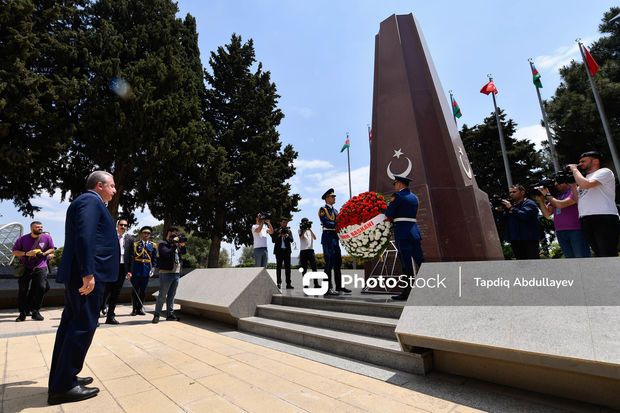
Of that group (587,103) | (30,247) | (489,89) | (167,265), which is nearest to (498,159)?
(587,103)

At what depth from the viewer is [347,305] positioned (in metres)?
4.97

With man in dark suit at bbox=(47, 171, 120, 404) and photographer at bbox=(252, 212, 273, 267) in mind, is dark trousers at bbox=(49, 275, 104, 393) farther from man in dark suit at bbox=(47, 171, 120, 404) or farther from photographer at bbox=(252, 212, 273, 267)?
photographer at bbox=(252, 212, 273, 267)

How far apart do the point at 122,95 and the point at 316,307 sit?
1339 centimetres

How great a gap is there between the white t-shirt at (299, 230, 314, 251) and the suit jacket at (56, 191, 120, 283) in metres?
5.47

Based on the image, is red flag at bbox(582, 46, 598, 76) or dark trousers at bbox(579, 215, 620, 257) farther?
red flag at bbox(582, 46, 598, 76)

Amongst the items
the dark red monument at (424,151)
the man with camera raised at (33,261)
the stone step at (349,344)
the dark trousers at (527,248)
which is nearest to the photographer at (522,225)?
the dark trousers at (527,248)

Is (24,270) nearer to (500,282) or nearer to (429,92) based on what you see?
(500,282)

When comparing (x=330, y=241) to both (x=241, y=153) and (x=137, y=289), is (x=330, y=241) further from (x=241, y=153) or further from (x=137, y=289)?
(x=241, y=153)

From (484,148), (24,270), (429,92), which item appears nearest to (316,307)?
(429,92)

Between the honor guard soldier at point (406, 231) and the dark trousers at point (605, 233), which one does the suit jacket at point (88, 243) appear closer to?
the honor guard soldier at point (406, 231)

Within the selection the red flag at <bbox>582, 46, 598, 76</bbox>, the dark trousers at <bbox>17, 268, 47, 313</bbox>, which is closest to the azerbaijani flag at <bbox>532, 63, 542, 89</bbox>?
the red flag at <bbox>582, 46, 598, 76</bbox>

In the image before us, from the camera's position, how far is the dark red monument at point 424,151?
667 cm

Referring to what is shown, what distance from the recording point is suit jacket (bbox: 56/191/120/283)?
290 centimetres

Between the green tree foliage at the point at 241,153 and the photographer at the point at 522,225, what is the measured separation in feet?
53.4
